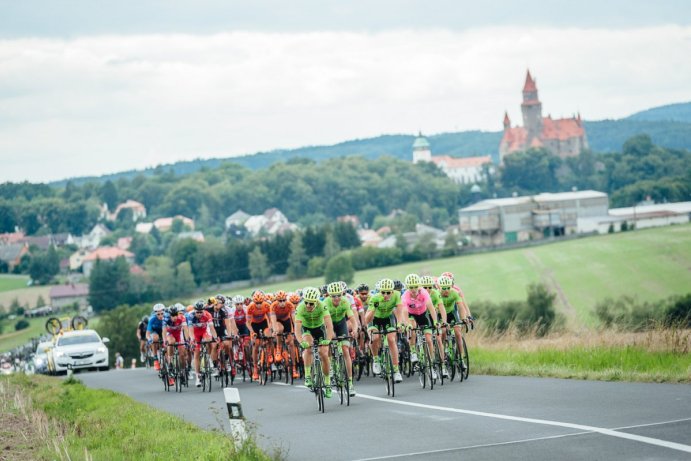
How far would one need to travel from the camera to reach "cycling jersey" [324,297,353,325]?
61.0 ft

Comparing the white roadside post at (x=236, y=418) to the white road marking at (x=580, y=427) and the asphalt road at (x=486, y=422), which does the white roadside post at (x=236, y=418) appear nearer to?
the asphalt road at (x=486, y=422)

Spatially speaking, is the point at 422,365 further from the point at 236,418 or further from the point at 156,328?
the point at 156,328

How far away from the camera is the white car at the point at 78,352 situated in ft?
133

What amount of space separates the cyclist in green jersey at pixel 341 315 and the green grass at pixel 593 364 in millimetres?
3623

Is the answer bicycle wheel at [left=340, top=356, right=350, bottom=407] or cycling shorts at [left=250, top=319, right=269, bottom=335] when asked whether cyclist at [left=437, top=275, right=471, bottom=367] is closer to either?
bicycle wheel at [left=340, top=356, right=350, bottom=407]

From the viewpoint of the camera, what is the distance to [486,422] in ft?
46.9

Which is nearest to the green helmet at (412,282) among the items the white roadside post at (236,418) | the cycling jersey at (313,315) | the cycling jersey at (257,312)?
the cycling jersey at (313,315)

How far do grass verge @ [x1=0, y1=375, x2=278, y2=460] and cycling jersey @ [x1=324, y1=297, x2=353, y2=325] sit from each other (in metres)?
2.73

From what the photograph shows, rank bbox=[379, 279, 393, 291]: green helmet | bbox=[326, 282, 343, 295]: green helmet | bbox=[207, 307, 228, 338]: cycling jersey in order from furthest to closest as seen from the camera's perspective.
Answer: bbox=[207, 307, 228, 338]: cycling jersey → bbox=[379, 279, 393, 291]: green helmet → bbox=[326, 282, 343, 295]: green helmet

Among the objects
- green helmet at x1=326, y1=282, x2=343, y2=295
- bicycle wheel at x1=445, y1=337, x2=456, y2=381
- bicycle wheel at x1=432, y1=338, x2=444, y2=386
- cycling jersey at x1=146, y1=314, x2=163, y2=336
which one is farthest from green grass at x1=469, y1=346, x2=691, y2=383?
cycling jersey at x1=146, y1=314, x2=163, y2=336

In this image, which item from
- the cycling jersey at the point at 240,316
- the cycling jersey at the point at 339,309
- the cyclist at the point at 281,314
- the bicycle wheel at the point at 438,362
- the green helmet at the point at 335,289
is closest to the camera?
the green helmet at the point at 335,289

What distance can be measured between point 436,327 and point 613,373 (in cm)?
289

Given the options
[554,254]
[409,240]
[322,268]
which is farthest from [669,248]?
[409,240]

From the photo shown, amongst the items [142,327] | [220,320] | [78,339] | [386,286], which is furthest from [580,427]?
[78,339]
